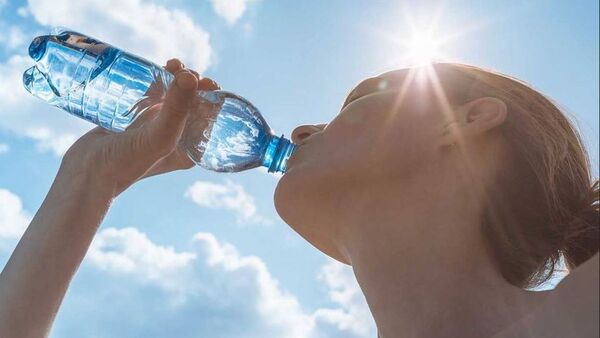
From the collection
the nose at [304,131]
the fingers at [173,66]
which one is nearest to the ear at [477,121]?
the nose at [304,131]

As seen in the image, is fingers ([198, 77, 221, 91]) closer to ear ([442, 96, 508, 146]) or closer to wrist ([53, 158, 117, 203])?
wrist ([53, 158, 117, 203])

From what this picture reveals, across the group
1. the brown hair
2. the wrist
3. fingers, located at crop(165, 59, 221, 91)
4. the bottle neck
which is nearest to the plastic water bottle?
the bottle neck

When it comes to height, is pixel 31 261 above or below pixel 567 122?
below

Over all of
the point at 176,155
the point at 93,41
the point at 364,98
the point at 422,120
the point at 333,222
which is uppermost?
the point at 93,41

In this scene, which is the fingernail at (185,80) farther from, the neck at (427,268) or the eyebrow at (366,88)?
the neck at (427,268)

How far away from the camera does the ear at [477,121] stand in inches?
85.0

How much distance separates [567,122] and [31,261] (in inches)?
81.9

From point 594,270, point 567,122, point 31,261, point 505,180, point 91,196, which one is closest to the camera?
point 594,270

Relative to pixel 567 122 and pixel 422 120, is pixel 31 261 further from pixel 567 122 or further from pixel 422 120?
pixel 567 122

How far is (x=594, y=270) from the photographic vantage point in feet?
3.80

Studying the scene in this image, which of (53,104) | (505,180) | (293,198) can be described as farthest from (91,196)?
(505,180)

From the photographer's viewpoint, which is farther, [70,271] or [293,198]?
[70,271]

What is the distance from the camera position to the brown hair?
2057mm

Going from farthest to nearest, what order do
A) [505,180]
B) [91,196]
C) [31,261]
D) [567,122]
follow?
[91,196], [31,261], [567,122], [505,180]
